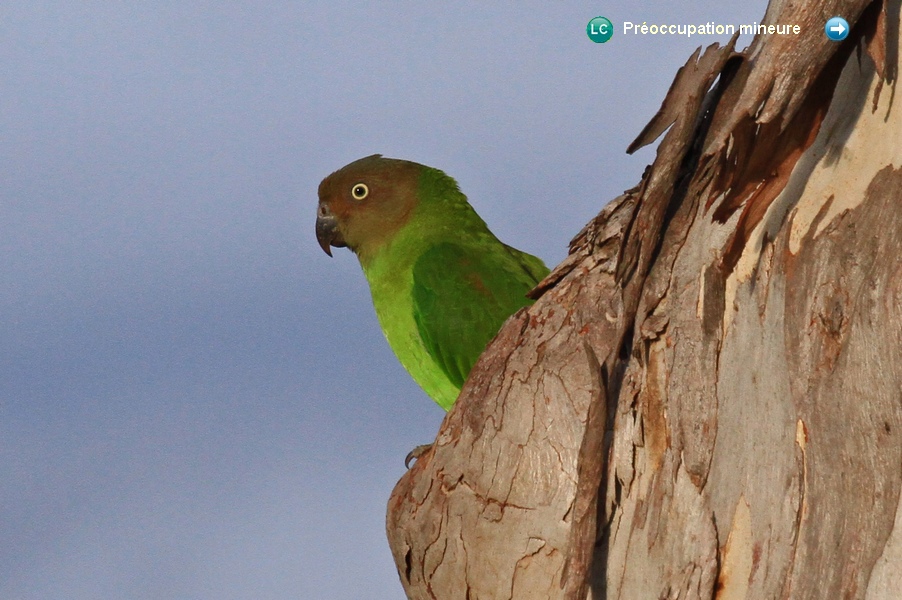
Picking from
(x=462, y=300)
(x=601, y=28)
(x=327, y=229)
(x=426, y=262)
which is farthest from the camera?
(x=327, y=229)

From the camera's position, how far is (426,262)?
676 centimetres

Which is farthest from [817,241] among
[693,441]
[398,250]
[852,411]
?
[398,250]

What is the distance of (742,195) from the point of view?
357 centimetres

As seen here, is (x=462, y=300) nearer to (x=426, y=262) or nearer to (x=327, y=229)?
(x=426, y=262)

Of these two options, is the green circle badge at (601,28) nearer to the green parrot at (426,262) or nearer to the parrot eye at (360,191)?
the green parrot at (426,262)

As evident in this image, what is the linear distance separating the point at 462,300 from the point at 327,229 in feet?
6.75

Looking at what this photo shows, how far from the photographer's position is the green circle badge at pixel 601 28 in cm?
429

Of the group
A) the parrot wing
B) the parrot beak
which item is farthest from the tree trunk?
the parrot beak

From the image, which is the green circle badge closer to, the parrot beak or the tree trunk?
the tree trunk

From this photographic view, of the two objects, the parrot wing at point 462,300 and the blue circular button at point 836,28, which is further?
the parrot wing at point 462,300

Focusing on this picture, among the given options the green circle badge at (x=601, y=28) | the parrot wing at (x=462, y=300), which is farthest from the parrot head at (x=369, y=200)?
the green circle badge at (x=601, y=28)

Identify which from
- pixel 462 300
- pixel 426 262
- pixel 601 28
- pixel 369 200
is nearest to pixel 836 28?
pixel 601 28

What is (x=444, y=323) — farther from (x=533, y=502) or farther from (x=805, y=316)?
(x=805, y=316)

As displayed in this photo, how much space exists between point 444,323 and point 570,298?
7.75 feet
